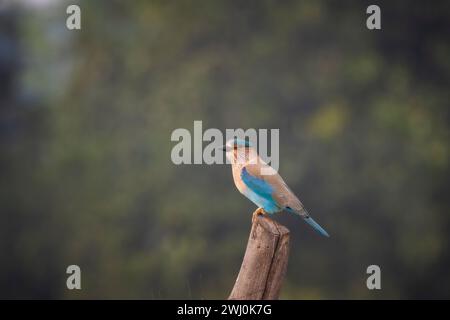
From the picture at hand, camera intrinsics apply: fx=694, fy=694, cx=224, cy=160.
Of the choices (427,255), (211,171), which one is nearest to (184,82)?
(211,171)

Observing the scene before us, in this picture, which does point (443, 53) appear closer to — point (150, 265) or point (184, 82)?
point (184, 82)

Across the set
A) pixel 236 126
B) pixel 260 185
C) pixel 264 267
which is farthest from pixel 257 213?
pixel 236 126

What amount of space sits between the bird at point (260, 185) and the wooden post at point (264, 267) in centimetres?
41

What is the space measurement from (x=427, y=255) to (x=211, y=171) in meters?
4.35

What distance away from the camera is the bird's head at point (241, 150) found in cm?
603

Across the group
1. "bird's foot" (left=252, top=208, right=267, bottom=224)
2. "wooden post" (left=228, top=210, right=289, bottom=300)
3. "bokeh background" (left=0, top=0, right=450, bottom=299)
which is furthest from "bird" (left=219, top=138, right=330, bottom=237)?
"bokeh background" (left=0, top=0, right=450, bottom=299)

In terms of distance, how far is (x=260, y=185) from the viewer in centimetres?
582

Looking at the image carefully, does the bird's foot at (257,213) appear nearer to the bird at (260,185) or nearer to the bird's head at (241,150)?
the bird at (260,185)

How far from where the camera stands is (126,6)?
13633 millimetres

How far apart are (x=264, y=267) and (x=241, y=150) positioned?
132 centimetres

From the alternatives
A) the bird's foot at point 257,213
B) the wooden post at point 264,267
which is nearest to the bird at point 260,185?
the bird's foot at point 257,213

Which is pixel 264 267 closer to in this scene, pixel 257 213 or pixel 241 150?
pixel 257 213

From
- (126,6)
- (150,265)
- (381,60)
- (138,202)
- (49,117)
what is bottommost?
(150,265)

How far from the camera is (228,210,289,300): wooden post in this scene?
16.6 feet
